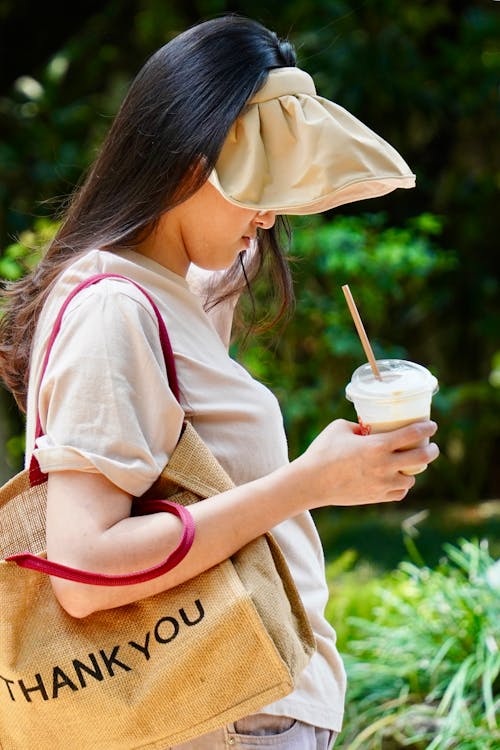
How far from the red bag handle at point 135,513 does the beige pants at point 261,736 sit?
0.25 metres

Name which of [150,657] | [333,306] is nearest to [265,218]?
[150,657]

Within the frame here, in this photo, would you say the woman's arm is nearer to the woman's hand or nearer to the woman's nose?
the woman's hand

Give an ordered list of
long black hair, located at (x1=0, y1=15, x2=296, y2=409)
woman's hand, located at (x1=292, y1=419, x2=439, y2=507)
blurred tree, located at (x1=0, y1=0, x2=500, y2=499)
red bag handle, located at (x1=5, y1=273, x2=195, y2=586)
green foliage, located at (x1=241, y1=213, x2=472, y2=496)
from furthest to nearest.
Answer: blurred tree, located at (x1=0, y1=0, x2=500, y2=499) → green foliage, located at (x1=241, y1=213, x2=472, y2=496) → long black hair, located at (x1=0, y1=15, x2=296, y2=409) → woman's hand, located at (x1=292, y1=419, x2=439, y2=507) → red bag handle, located at (x1=5, y1=273, x2=195, y2=586)

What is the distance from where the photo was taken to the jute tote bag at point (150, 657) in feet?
4.37

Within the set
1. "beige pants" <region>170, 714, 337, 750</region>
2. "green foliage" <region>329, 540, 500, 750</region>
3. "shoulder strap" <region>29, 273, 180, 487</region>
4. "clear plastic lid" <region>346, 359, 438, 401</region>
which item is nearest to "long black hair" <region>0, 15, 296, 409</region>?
"shoulder strap" <region>29, 273, 180, 487</region>

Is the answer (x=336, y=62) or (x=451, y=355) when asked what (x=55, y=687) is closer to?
(x=336, y=62)

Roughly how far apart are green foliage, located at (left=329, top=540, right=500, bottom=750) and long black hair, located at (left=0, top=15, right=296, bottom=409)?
2.09 metres

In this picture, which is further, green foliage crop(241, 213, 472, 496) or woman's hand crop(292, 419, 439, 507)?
green foliage crop(241, 213, 472, 496)

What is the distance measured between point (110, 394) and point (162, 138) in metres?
0.39

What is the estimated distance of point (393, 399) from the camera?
4.69 feet

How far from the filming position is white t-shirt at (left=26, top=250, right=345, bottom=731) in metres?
1.32

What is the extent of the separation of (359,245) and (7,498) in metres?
4.66

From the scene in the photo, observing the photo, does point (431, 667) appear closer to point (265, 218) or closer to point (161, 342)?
point (265, 218)

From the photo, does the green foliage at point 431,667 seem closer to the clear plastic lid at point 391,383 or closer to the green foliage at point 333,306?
the green foliage at point 333,306
